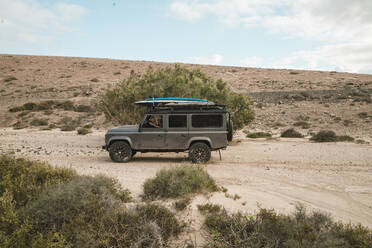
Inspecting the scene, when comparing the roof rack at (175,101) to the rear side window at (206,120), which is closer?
the rear side window at (206,120)

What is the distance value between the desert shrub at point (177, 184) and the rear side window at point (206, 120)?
359 cm

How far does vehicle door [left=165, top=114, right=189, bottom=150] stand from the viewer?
35.7 ft

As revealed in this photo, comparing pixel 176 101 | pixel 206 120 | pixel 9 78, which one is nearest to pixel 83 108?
pixel 176 101

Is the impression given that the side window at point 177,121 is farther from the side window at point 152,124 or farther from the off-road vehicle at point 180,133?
the side window at point 152,124

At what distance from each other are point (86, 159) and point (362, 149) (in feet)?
43.5

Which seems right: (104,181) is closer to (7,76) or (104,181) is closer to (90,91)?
(90,91)

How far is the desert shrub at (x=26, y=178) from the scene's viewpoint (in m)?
5.36

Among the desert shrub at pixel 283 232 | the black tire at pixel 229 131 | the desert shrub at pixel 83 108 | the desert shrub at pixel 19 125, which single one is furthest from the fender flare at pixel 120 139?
the desert shrub at pixel 83 108

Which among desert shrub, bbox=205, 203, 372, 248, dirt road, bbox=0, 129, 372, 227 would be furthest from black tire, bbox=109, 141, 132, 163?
desert shrub, bbox=205, 203, 372, 248

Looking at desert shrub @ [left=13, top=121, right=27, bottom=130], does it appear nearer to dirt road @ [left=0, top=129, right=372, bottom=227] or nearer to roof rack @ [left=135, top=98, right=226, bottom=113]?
dirt road @ [left=0, top=129, right=372, bottom=227]

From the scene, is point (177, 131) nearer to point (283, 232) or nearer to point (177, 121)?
point (177, 121)

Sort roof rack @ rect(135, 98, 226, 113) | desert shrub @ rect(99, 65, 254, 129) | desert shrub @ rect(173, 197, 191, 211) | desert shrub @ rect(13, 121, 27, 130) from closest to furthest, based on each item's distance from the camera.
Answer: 1. desert shrub @ rect(173, 197, 191, 211)
2. roof rack @ rect(135, 98, 226, 113)
3. desert shrub @ rect(99, 65, 254, 129)
4. desert shrub @ rect(13, 121, 27, 130)

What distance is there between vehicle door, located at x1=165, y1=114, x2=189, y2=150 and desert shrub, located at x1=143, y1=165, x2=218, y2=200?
349 centimetres

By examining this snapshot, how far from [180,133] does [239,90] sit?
3042 cm
